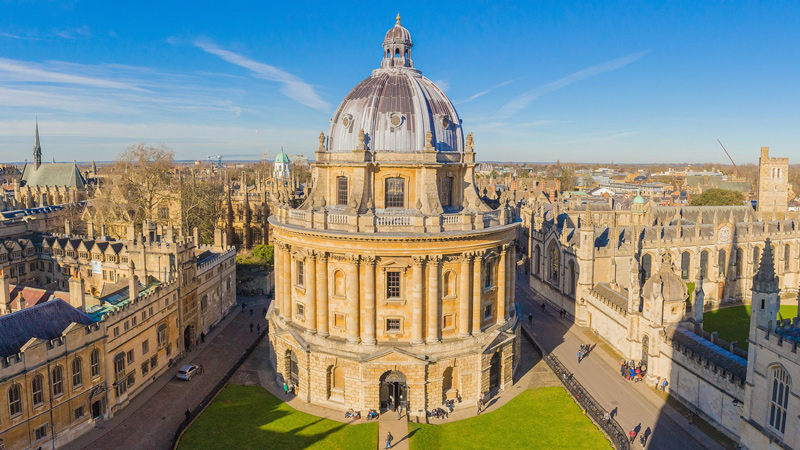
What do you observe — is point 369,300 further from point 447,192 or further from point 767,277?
point 767,277

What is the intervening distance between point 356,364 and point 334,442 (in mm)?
5210

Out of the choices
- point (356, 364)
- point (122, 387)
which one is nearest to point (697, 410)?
point (356, 364)

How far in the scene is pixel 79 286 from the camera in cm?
3594

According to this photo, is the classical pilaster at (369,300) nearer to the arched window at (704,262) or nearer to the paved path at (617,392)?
the paved path at (617,392)

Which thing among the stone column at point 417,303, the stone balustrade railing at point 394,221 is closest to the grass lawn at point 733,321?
the stone balustrade railing at point 394,221

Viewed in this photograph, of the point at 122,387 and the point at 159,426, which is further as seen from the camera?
the point at 122,387

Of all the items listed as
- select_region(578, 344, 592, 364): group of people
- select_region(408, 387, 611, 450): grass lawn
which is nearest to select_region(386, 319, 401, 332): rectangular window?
select_region(408, 387, 611, 450): grass lawn

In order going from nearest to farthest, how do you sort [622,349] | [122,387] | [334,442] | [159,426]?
[334,442]
[159,426]
[122,387]
[622,349]

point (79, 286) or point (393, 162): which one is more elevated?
point (393, 162)

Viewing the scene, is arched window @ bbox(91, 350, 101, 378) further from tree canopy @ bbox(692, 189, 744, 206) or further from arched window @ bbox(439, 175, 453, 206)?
tree canopy @ bbox(692, 189, 744, 206)

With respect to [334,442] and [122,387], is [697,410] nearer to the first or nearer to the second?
[334,442]

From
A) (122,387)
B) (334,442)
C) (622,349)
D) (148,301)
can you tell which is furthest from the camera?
(622,349)

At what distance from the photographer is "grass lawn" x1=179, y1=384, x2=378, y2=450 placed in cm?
3284

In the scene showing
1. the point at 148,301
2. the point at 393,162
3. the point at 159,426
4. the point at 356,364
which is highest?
the point at 393,162
